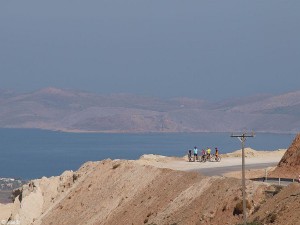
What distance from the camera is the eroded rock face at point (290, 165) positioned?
51.5 metres

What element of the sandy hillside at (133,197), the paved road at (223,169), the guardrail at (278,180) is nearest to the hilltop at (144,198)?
the sandy hillside at (133,197)

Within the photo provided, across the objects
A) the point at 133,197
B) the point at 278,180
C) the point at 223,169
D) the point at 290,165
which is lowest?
the point at 133,197

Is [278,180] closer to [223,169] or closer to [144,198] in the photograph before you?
[223,169]

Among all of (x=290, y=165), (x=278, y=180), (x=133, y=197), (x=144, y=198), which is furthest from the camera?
(x=133, y=197)

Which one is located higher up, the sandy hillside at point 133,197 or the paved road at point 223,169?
the paved road at point 223,169

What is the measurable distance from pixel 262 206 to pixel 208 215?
11.2 ft

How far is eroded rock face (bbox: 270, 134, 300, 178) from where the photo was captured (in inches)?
2028

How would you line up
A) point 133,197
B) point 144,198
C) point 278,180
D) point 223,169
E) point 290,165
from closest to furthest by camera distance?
point 278,180 → point 290,165 → point 144,198 → point 133,197 → point 223,169

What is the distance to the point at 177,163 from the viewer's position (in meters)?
62.5

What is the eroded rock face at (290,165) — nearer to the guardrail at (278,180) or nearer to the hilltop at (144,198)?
the guardrail at (278,180)

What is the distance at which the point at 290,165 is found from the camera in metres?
52.7

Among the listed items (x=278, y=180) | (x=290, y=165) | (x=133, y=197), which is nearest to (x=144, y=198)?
(x=133, y=197)

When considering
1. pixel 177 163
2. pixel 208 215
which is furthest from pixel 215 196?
pixel 177 163

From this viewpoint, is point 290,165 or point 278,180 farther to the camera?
point 290,165
